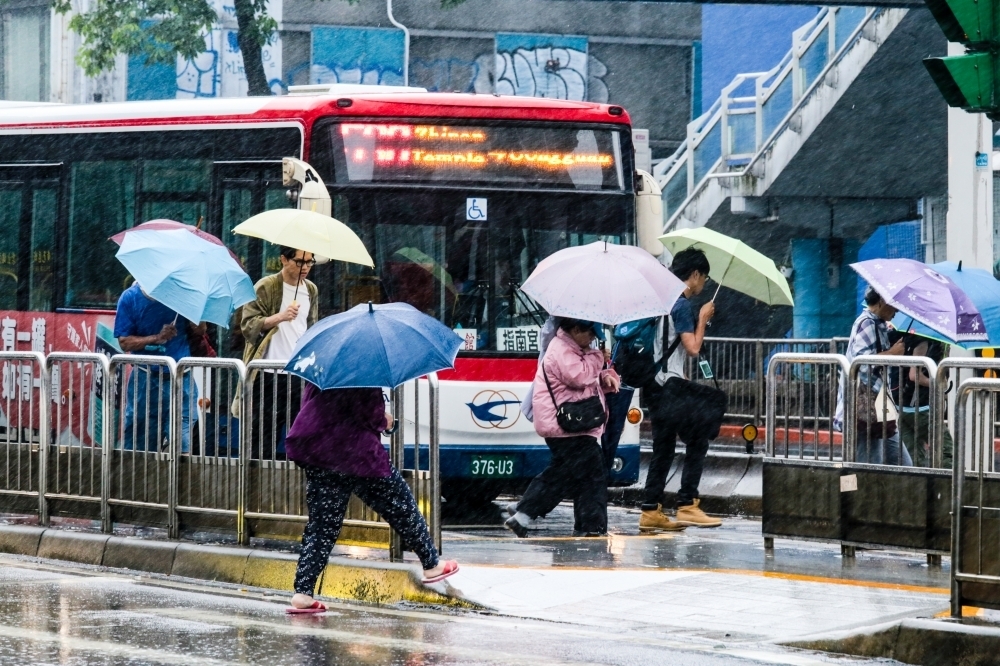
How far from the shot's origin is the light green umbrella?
530 inches

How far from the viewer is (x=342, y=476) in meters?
9.59

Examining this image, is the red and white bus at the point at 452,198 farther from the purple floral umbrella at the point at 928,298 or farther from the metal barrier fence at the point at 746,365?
the metal barrier fence at the point at 746,365

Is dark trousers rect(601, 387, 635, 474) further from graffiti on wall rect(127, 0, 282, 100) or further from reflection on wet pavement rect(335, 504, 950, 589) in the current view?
graffiti on wall rect(127, 0, 282, 100)

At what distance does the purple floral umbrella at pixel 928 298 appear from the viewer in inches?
459

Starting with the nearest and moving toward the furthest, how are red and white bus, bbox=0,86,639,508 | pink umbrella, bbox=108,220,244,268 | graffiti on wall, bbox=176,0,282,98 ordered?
pink umbrella, bbox=108,220,244,268 → red and white bus, bbox=0,86,639,508 → graffiti on wall, bbox=176,0,282,98

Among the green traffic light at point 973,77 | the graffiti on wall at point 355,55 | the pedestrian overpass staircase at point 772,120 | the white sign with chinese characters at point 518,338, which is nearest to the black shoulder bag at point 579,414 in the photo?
the white sign with chinese characters at point 518,338

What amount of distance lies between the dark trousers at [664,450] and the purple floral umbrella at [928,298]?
6.40 ft

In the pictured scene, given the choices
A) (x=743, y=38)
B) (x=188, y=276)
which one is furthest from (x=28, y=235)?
(x=743, y=38)

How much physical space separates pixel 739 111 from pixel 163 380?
13728 millimetres

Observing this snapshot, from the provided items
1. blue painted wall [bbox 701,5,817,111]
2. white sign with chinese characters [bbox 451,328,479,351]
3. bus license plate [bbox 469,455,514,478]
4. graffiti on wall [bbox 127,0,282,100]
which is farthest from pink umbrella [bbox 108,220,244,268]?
graffiti on wall [bbox 127,0,282,100]

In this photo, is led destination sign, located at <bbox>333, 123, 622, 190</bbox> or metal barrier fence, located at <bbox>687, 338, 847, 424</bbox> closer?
led destination sign, located at <bbox>333, 123, 622, 190</bbox>

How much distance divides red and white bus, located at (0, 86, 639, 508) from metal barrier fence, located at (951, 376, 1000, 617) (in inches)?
218

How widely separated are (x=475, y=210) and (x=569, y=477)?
2.55 m

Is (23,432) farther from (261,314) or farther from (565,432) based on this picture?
(565,432)
